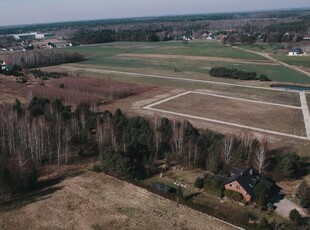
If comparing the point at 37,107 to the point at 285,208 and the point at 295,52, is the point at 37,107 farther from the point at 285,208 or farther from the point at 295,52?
the point at 295,52

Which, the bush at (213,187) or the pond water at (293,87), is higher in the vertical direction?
the pond water at (293,87)

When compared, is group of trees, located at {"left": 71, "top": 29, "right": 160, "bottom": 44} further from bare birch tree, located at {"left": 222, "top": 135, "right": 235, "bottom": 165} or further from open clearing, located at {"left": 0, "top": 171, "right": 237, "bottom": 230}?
open clearing, located at {"left": 0, "top": 171, "right": 237, "bottom": 230}

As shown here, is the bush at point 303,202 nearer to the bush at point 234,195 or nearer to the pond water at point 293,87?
the bush at point 234,195

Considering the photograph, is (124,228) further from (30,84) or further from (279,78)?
(279,78)

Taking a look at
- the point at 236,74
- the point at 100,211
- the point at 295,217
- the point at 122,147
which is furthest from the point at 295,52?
the point at 100,211

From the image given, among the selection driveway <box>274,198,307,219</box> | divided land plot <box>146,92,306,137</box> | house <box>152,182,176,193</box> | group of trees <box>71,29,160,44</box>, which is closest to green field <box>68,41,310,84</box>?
divided land plot <box>146,92,306,137</box>

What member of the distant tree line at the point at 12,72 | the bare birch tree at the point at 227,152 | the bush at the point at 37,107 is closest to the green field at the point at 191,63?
the distant tree line at the point at 12,72
